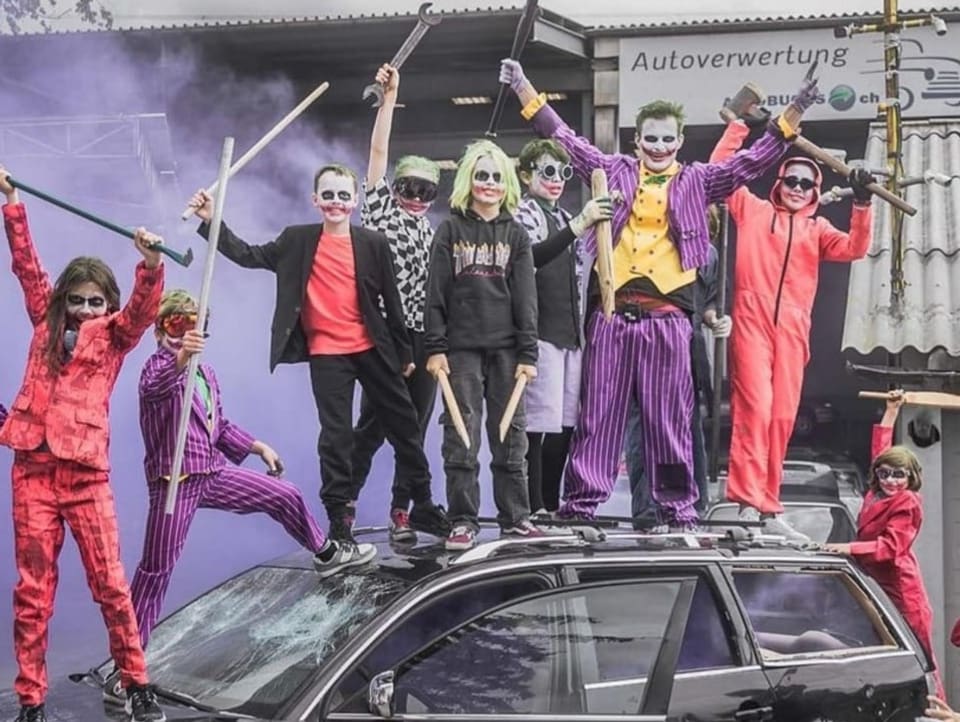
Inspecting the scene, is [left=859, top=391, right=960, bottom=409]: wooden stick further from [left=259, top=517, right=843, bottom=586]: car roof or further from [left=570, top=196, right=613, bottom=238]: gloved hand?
[left=259, top=517, right=843, bottom=586]: car roof

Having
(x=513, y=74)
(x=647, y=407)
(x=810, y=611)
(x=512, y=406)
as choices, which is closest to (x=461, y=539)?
(x=512, y=406)

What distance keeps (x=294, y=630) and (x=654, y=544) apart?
1.27 m

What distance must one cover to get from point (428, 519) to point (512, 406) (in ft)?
1.88

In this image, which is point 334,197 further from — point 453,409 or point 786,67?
point 786,67

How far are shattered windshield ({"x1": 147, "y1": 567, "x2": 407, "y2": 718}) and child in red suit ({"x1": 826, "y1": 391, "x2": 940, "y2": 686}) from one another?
305cm

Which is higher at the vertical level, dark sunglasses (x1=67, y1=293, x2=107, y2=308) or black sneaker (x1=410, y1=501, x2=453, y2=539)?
dark sunglasses (x1=67, y1=293, x2=107, y2=308)

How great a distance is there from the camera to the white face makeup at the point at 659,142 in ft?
19.9

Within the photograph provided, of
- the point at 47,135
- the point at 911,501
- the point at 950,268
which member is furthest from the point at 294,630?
the point at 950,268

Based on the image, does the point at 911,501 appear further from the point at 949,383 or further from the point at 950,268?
the point at 950,268

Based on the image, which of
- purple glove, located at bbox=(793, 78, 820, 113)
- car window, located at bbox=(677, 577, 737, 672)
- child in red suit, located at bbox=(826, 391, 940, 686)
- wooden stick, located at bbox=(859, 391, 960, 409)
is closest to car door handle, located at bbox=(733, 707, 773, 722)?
car window, located at bbox=(677, 577, 737, 672)

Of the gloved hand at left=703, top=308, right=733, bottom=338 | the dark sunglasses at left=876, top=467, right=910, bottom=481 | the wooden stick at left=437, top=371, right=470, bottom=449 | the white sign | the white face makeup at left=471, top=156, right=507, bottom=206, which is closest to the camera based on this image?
the wooden stick at left=437, top=371, right=470, bottom=449

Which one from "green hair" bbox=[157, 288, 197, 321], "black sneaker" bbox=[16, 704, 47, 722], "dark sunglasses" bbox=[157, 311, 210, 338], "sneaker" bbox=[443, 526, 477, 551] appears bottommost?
"black sneaker" bbox=[16, 704, 47, 722]

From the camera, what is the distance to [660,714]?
13.9ft

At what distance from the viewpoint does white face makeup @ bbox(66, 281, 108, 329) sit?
443 cm
